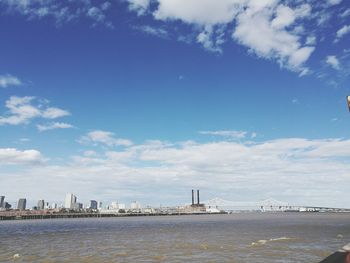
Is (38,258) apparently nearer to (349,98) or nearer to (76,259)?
(76,259)

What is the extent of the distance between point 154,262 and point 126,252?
7618 mm

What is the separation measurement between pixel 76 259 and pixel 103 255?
2.92m

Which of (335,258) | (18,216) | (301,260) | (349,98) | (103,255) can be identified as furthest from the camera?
(18,216)

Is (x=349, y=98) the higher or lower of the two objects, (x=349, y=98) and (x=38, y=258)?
the higher

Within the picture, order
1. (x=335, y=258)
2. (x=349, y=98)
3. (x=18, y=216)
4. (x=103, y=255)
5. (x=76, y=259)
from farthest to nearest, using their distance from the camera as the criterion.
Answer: (x=18, y=216), (x=103, y=255), (x=76, y=259), (x=335, y=258), (x=349, y=98)

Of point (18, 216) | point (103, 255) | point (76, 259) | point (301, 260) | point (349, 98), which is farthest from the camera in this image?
point (18, 216)

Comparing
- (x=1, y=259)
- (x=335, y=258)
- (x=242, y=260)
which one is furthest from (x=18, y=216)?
(x=335, y=258)

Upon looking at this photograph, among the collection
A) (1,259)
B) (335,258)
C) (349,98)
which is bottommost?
(1,259)

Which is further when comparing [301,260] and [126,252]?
[126,252]

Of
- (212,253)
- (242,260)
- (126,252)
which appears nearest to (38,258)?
(126,252)

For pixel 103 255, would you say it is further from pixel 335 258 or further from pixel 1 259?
pixel 335 258

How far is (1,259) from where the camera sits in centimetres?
3036

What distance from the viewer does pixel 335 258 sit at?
8688 millimetres

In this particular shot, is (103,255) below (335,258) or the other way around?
below
